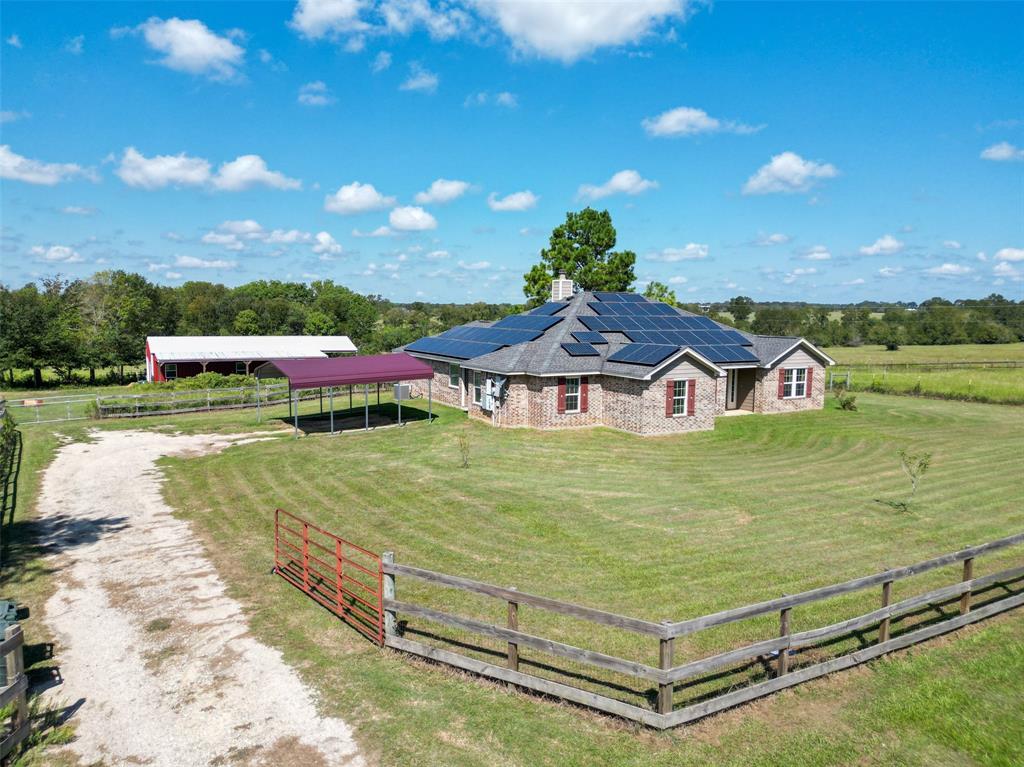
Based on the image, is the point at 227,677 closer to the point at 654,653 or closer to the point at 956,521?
the point at 654,653

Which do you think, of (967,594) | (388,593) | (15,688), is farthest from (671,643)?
(15,688)

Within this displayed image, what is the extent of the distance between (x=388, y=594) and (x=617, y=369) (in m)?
19.6

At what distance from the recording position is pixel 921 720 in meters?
7.32

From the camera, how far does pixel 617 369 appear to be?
27406mm

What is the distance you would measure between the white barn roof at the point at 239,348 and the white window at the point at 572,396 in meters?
30.0

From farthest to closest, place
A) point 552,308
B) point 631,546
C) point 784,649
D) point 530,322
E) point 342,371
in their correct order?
point 552,308 → point 530,322 → point 342,371 → point 631,546 → point 784,649

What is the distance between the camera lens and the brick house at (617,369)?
26.8 metres

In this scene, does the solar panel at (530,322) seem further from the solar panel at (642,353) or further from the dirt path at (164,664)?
the dirt path at (164,664)

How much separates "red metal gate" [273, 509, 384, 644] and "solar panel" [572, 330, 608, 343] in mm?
18723

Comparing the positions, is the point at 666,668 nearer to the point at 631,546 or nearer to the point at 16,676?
the point at 631,546

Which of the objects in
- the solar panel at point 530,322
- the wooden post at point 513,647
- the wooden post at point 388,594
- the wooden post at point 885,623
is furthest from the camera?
the solar panel at point 530,322

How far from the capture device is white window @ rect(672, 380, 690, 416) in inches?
1056

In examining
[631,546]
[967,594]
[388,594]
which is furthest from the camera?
[631,546]

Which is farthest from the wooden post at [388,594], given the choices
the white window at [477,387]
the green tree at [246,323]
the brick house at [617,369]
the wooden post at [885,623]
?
the green tree at [246,323]
